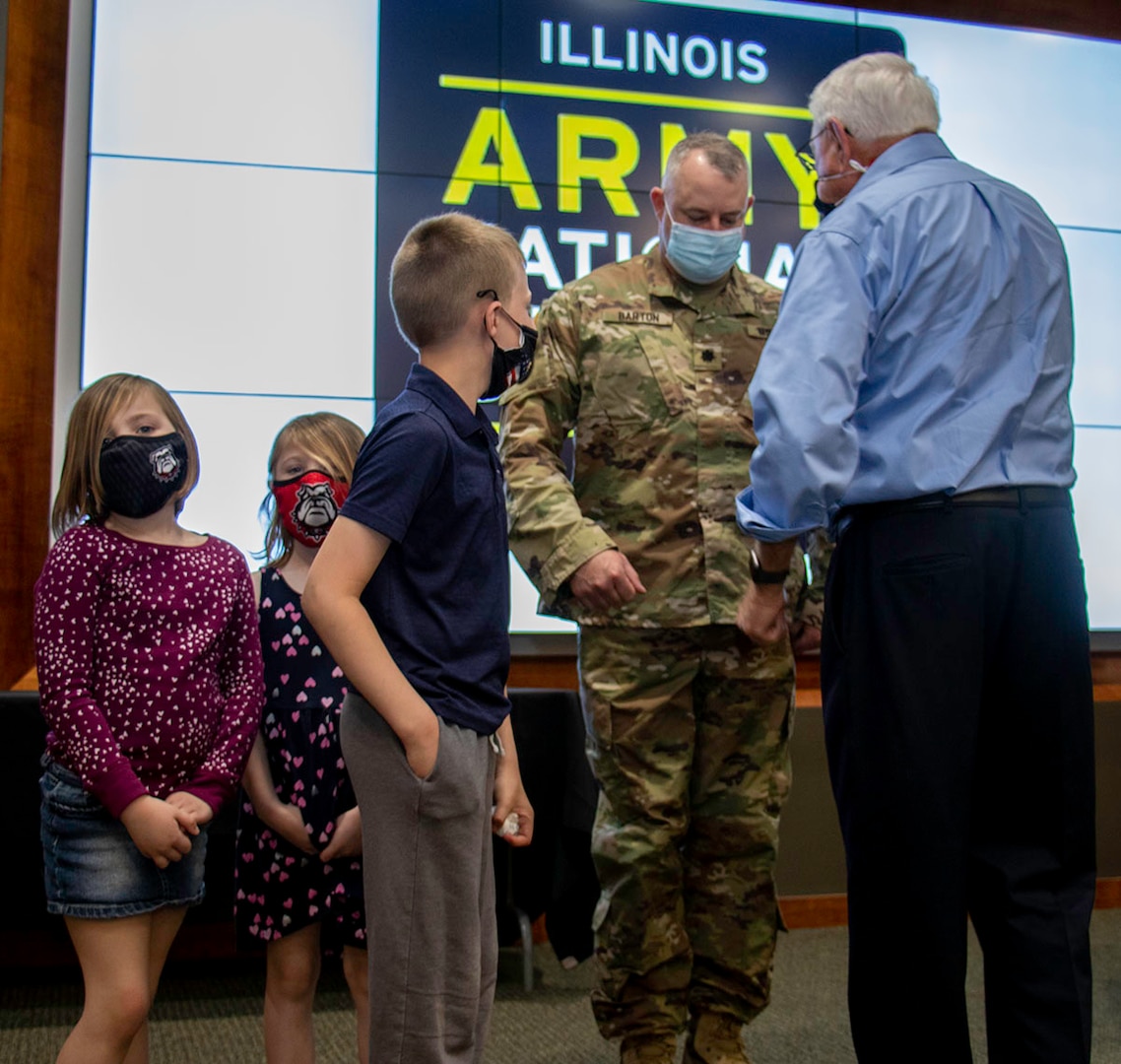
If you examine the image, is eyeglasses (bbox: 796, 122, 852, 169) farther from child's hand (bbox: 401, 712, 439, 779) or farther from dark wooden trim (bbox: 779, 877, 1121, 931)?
dark wooden trim (bbox: 779, 877, 1121, 931)

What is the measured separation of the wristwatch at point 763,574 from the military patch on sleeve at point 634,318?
0.53 metres

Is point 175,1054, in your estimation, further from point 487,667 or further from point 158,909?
point 487,667

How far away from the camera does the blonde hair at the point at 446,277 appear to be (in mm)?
1362

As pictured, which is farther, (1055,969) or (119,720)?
(119,720)

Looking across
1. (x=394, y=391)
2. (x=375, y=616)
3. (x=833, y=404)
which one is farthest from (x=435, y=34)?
(x=375, y=616)

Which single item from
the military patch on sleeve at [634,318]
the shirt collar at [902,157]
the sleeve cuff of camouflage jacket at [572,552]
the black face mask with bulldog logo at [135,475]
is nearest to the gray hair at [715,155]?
the military patch on sleeve at [634,318]

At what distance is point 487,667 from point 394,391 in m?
2.14

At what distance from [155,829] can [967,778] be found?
1.01 meters

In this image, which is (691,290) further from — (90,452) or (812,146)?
A: (90,452)

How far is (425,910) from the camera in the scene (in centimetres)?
118

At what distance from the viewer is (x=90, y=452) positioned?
158cm

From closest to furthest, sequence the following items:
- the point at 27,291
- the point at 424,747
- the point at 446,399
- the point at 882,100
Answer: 1. the point at 424,747
2. the point at 446,399
3. the point at 882,100
4. the point at 27,291

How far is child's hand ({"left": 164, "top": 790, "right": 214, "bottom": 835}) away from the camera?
4.89 ft

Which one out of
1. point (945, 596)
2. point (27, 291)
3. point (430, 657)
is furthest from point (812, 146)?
point (27, 291)
